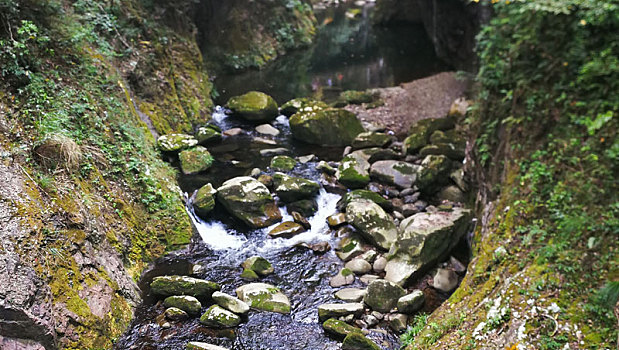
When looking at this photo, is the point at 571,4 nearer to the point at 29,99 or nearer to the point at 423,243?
the point at 423,243

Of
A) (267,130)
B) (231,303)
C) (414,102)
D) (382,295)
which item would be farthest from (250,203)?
(414,102)

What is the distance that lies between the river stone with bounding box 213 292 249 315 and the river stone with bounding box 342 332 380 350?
1.58 meters

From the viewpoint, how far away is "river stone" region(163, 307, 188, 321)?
595cm

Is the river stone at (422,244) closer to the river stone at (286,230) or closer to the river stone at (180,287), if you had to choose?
the river stone at (286,230)

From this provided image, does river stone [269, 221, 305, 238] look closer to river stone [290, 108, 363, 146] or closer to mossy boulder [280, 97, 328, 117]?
river stone [290, 108, 363, 146]

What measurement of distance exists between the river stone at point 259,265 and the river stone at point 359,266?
1.37 meters

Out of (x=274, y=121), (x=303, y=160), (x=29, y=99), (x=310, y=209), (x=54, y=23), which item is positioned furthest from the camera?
(x=274, y=121)

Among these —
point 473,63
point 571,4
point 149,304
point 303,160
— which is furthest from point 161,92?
point 473,63

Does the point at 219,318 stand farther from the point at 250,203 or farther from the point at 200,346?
the point at 250,203

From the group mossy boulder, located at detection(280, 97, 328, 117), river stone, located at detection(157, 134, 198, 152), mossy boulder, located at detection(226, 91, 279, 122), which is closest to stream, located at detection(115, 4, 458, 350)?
mossy boulder, located at detection(226, 91, 279, 122)

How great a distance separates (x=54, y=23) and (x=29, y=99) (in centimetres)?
241

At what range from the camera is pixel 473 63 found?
16.2 m

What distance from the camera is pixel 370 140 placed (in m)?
11.9

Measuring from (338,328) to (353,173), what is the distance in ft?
16.1
